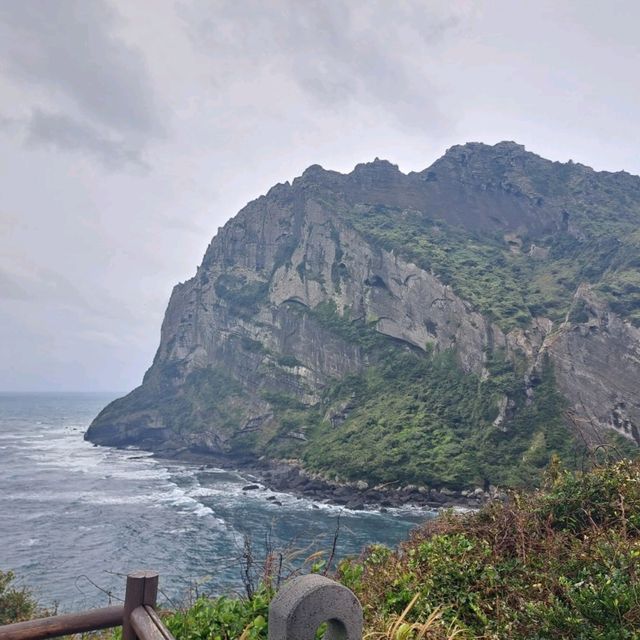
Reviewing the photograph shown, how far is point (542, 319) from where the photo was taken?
66750 millimetres

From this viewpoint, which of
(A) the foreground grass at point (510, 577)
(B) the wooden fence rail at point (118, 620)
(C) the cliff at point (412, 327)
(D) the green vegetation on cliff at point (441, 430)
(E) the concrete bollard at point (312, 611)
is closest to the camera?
(E) the concrete bollard at point (312, 611)

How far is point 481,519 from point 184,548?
104 ft

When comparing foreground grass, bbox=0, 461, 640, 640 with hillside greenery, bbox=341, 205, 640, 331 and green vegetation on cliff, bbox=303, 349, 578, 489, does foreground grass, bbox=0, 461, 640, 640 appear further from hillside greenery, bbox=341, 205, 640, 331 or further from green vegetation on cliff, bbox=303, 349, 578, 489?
hillside greenery, bbox=341, 205, 640, 331

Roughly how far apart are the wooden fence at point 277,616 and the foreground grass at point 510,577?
112 centimetres

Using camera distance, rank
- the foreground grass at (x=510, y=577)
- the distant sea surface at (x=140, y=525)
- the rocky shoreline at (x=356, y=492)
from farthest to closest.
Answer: the rocky shoreline at (x=356, y=492)
the distant sea surface at (x=140, y=525)
the foreground grass at (x=510, y=577)

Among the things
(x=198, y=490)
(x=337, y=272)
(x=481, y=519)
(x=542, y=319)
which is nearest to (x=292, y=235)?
(x=337, y=272)

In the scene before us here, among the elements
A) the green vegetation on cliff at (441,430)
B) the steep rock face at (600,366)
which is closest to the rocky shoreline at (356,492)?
the green vegetation on cliff at (441,430)

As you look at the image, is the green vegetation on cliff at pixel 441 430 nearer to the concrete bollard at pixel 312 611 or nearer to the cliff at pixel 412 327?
the cliff at pixel 412 327

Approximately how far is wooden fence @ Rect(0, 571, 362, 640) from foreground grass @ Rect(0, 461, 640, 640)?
112 centimetres

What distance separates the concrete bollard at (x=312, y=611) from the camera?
2.42m

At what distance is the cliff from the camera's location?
55188 millimetres

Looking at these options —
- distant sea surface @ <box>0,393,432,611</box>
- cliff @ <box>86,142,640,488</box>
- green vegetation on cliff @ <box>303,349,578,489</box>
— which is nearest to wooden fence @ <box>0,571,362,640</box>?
distant sea surface @ <box>0,393,432,611</box>

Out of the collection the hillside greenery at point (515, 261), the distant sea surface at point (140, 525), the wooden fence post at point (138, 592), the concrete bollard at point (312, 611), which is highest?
the hillside greenery at point (515, 261)

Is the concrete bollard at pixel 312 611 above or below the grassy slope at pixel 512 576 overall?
above
